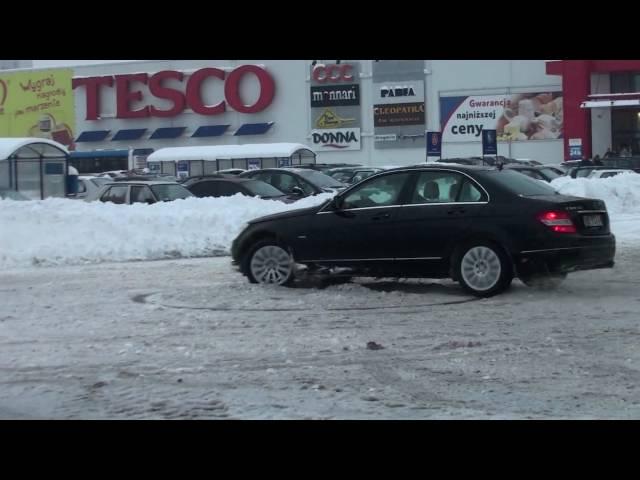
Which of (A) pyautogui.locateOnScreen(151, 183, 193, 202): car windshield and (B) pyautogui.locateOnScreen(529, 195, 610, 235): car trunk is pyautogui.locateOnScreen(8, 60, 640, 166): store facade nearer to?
(A) pyautogui.locateOnScreen(151, 183, 193, 202): car windshield

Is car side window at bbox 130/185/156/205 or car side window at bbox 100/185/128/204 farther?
car side window at bbox 100/185/128/204

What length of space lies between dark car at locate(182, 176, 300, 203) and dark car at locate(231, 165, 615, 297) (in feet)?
32.9

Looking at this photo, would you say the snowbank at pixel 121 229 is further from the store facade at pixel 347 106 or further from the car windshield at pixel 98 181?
the store facade at pixel 347 106

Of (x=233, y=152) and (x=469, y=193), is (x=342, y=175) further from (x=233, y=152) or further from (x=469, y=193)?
(x=469, y=193)

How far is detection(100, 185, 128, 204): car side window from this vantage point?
2261 centimetres

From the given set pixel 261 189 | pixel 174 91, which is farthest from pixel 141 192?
pixel 174 91

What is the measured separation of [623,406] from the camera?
21.5 feet

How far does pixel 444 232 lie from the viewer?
11.4m

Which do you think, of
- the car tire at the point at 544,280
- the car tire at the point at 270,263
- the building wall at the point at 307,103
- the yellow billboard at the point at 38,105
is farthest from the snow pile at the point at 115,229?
the yellow billboard at the point at 38,105

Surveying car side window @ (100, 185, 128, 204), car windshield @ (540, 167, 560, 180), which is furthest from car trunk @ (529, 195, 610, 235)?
car windshield @ (540, 167, 560, 180)

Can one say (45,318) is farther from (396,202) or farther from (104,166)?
(104,166)

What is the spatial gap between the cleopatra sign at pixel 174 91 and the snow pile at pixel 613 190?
42.6m

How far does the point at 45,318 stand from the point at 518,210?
549cm

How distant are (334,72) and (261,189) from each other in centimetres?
4180
